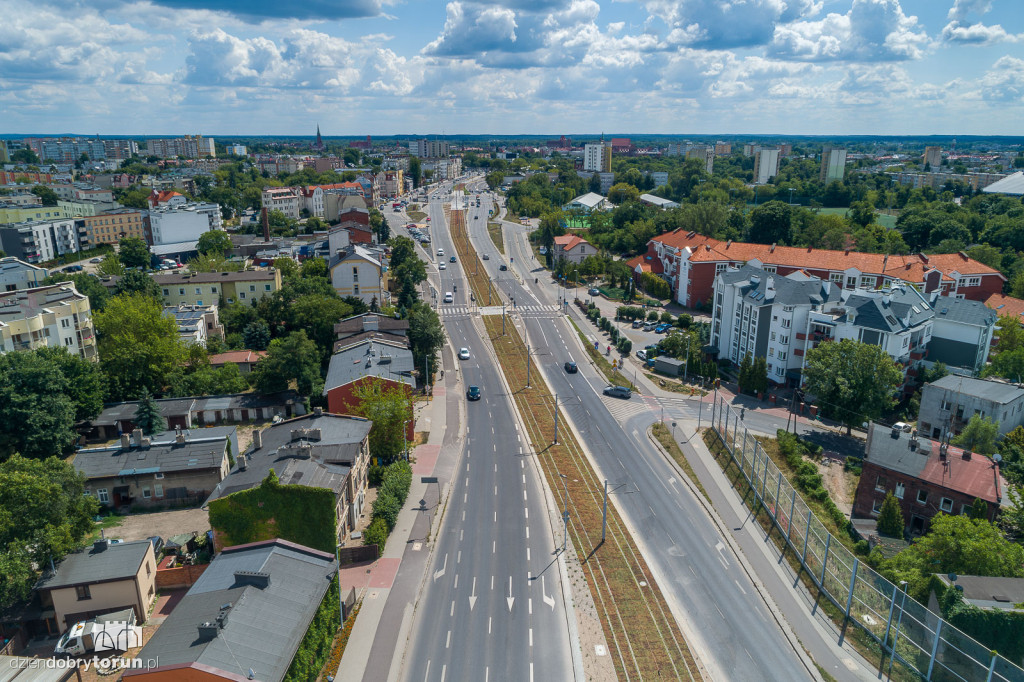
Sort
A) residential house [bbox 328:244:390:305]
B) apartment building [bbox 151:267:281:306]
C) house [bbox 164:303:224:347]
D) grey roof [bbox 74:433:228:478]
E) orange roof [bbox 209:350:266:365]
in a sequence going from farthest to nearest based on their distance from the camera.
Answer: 1. residential house [bbox 328:244:390:305]
2. apartment building [bbox 151:267:281:306]
3. house [bbox 164:303:224:347]
4. orange roof [bbox 209:350:266:365]
5. grey roof [bbox 74:433:228:478]

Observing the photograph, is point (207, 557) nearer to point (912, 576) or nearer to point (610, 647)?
point (610, 647)

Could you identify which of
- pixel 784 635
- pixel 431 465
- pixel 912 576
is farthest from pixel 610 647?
pixel 431 465

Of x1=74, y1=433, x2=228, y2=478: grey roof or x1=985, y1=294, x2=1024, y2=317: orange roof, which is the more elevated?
x1=985, y1=294, x2=1024, y2=317: orange roof

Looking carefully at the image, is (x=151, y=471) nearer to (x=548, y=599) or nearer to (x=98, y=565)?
(x=98, y=565)

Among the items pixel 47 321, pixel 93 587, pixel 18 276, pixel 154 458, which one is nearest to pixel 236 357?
pixel 47 321

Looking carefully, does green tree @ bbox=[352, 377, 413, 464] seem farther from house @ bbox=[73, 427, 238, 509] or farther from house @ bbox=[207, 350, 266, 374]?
house @ bbox=[207, 350, 266, 374]

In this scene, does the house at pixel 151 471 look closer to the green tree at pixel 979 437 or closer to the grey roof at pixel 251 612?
the grey roof at pixel 251 612

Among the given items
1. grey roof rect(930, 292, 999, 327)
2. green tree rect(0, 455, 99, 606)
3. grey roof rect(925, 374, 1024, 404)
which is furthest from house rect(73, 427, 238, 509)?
grey roof rect(930, 292, 999, 327)
